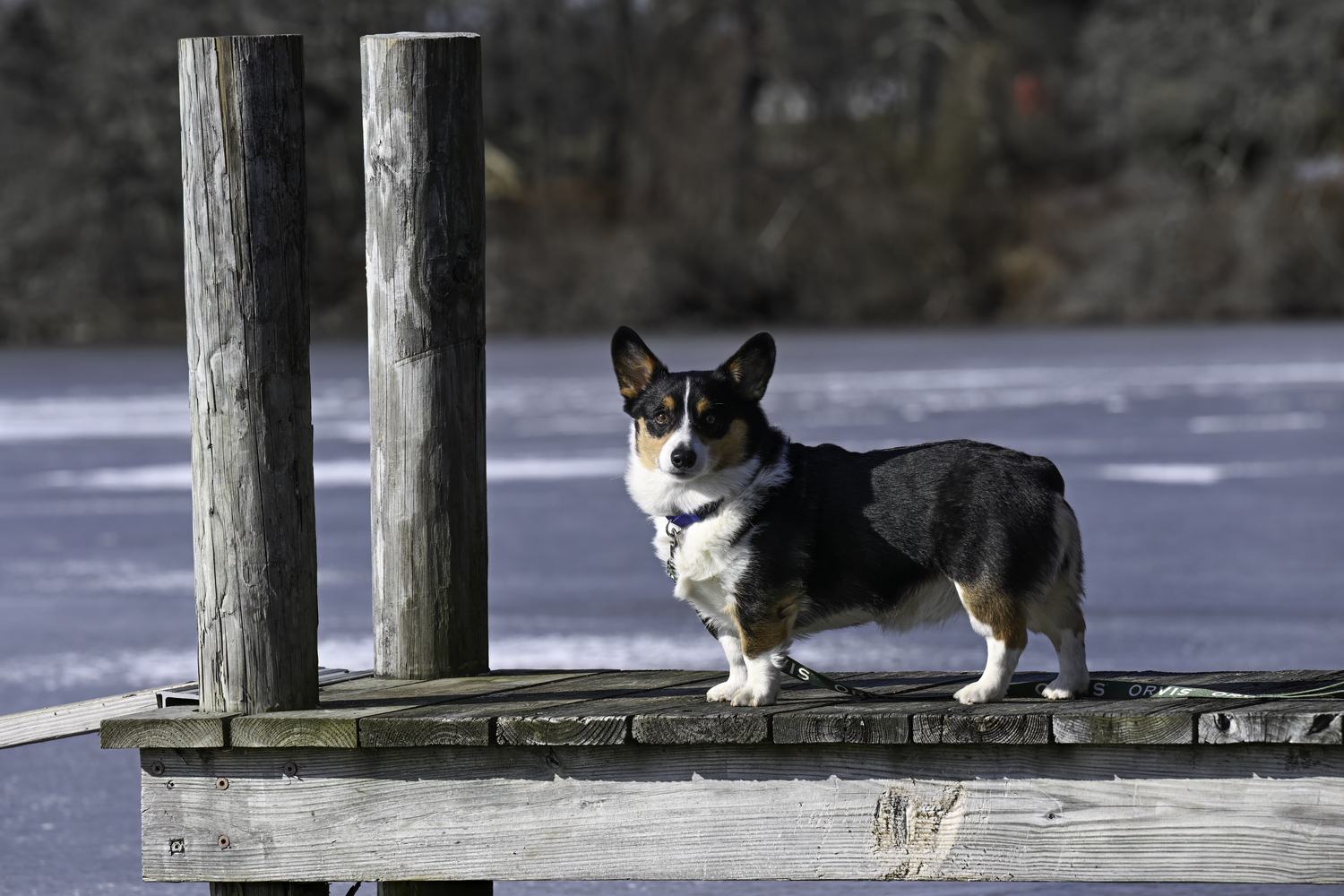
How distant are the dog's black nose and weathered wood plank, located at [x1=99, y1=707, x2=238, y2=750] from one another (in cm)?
128

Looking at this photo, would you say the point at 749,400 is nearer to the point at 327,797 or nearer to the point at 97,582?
the point at 327,797

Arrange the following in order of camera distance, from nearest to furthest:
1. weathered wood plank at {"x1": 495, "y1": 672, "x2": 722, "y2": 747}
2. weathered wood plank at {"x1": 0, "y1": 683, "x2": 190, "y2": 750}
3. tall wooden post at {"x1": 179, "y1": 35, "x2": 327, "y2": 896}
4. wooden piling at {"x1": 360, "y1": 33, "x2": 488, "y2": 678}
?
weathered wood plank at {"x1": 495, "y1": 672, "x2": 722, "y2": 747}, tall wooden post at {"x1": 179, "y1": 35, "x2": 327, "y2": 896}, weathered wood plank at {"x1": 0, "y1": 683, "x2": 190, "y2": 750}, wooden piling at {"x1": 360, "y1": 33, "x2": 488, "y2": 678}

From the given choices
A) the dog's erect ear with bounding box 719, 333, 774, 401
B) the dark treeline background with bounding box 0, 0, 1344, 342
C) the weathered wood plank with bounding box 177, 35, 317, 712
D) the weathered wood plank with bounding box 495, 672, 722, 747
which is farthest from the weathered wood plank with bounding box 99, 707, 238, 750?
the dark treeline background with bounding box 0, 0, 1344, 342

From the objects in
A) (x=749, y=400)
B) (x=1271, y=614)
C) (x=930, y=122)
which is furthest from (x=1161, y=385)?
(x=930, y=122)

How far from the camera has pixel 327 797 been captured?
14.2ft

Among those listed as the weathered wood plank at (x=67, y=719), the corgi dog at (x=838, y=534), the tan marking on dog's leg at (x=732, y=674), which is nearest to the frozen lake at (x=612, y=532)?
the weathered wood plank at (x=67, y=719)

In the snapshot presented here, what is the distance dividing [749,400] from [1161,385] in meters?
15.8

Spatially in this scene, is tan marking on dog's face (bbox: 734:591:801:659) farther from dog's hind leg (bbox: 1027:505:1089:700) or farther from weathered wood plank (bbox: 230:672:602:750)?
weathered wood plank (bbox: 230:672:602:750)

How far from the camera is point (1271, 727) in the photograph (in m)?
3.94

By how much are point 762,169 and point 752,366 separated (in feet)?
119

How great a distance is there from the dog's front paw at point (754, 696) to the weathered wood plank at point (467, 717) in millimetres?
399

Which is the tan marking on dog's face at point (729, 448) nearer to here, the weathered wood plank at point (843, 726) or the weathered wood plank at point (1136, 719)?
the weathered wood plank at point (843, 726)

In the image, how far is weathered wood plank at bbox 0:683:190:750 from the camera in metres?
4.74

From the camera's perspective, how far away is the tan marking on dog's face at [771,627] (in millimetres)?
4410
